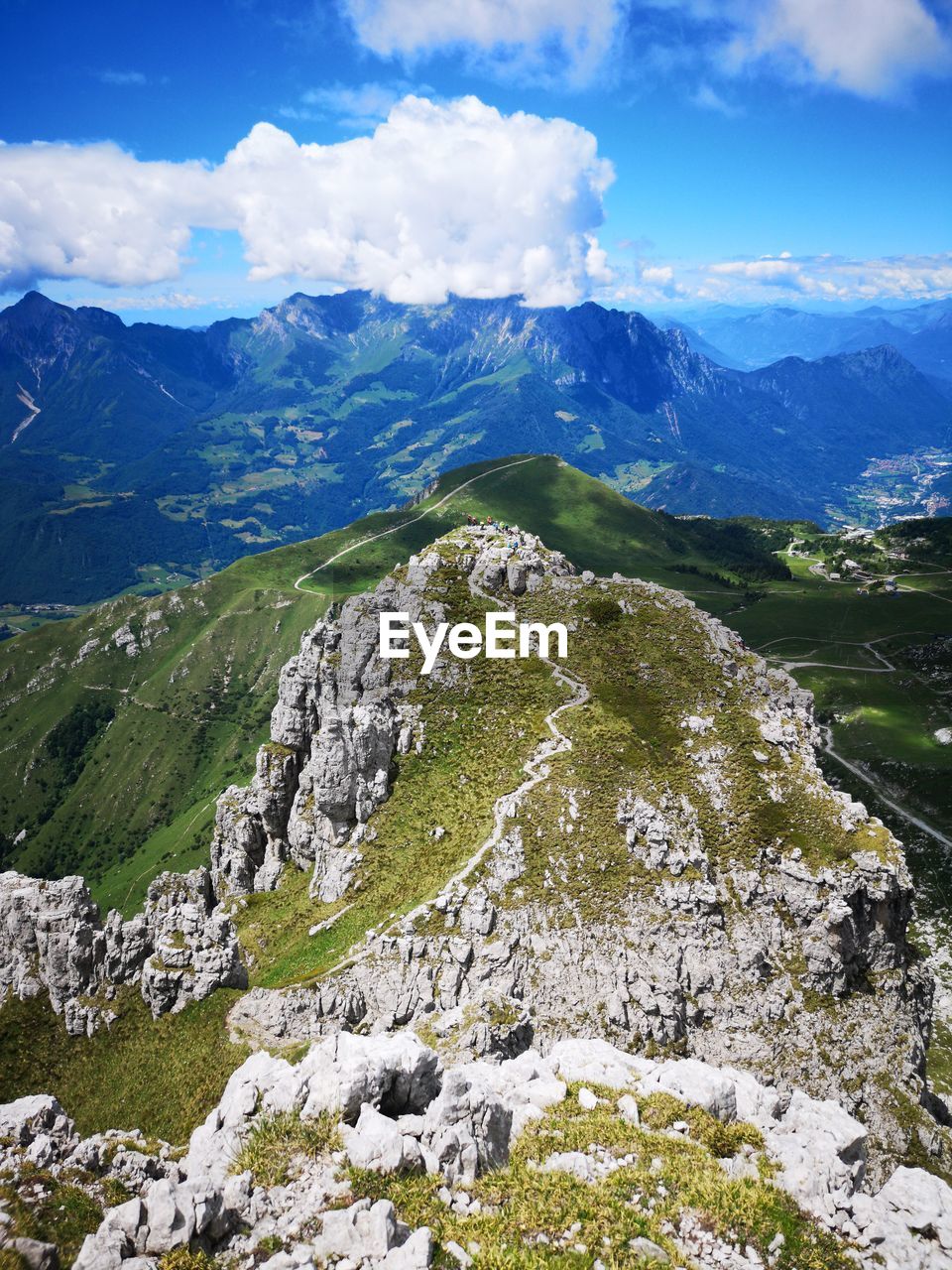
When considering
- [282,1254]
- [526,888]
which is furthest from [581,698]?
[282,1254]

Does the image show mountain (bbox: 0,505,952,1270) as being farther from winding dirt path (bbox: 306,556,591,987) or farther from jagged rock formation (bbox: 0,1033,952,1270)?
winding dirt path (bbox: 306,556,591,987)

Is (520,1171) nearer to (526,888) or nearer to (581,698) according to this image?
(526,888)

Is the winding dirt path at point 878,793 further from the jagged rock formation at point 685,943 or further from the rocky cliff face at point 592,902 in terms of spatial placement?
the jagged rock formation at point 685,943

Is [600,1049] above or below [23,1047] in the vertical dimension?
above

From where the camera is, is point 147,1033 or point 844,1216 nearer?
point 844,1216

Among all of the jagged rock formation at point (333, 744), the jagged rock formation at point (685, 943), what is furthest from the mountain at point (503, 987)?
the jagged rock formation at point (333, 744)

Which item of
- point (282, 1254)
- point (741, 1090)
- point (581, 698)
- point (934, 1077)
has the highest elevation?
point (581, 698)
